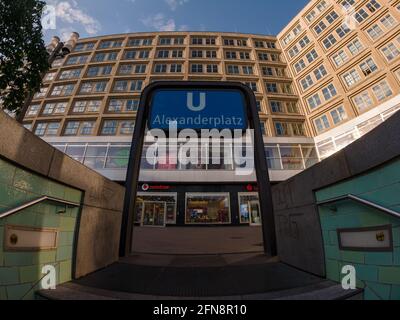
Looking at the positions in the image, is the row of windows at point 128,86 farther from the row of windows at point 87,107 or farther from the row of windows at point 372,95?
the row of windows at point 372,95

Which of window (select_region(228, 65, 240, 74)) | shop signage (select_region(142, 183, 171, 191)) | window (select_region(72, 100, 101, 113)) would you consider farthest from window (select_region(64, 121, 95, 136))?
window (select_region(228, 65, 240, 74))

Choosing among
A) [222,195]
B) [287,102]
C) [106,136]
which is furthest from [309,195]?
[287,102]

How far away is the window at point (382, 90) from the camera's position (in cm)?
1694

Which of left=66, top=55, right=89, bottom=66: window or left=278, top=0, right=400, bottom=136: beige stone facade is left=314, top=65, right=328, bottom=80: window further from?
left=66, top=55, right=89, bottom=66: window

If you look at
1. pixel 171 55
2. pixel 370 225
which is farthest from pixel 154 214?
pixel 171 55

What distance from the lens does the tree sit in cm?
712

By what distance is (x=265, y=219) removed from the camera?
16.3 feet

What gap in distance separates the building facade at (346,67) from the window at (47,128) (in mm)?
30294

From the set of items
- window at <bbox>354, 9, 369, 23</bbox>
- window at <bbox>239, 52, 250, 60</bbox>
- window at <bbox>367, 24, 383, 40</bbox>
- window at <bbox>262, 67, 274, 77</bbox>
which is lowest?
window at <bbox>367, 24, 383, 40</bbox>

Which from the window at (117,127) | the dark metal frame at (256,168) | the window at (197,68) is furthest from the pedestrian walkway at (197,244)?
the window at (197,68)

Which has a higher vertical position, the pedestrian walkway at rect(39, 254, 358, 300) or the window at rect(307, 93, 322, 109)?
the window at rect(307, 93, 322, 109)

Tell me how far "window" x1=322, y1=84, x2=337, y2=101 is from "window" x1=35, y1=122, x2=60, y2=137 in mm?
31742

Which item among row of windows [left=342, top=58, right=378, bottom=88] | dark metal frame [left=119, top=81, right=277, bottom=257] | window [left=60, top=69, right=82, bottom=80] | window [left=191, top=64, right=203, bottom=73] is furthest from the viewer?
window [left=60, top=69, right=82, bottom=80]

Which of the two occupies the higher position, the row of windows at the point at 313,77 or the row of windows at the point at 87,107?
the row of windows at the point at 313,77
